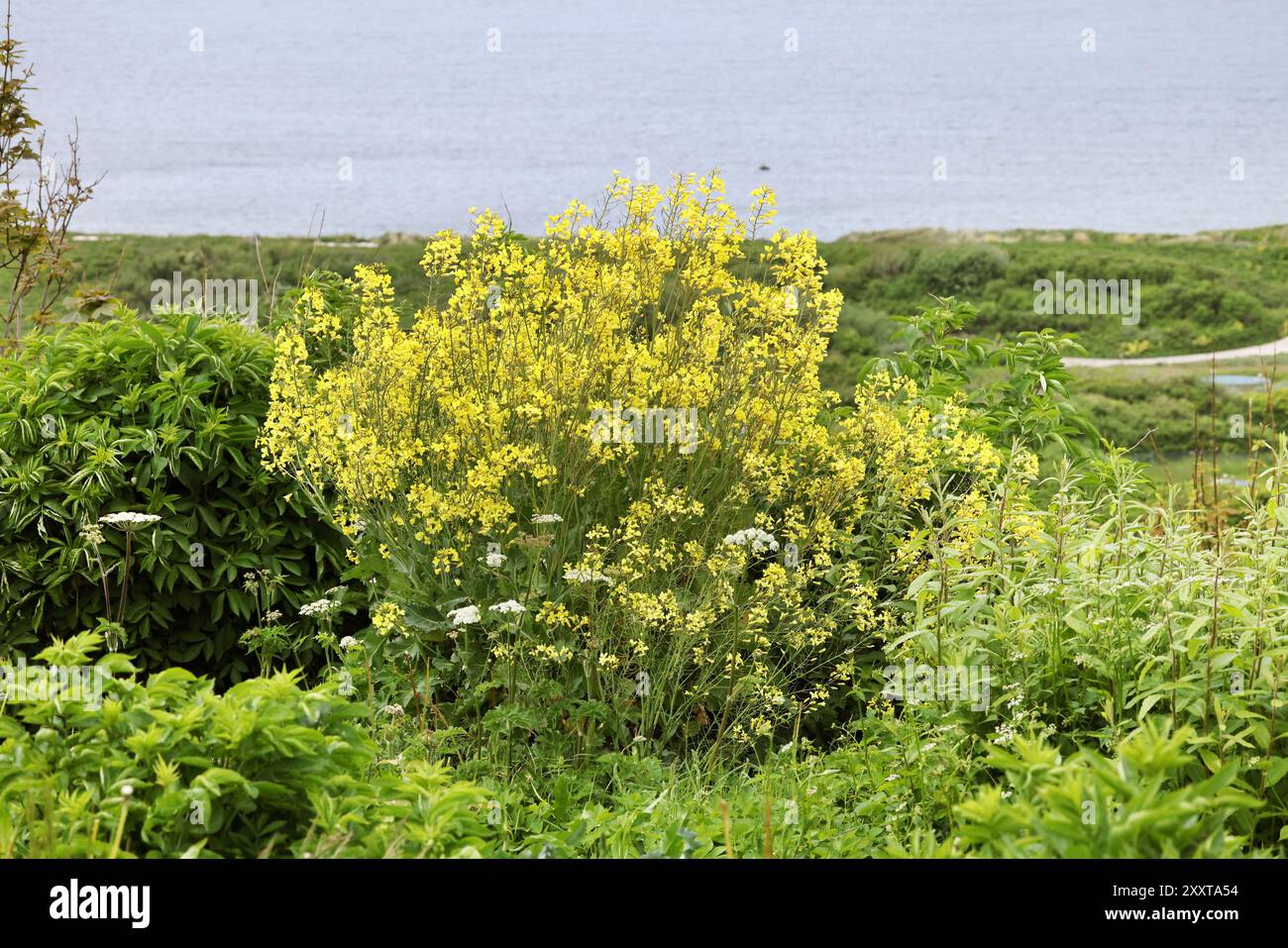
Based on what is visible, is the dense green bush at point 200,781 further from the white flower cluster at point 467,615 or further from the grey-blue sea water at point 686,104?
the grey-blue sea water at point 686,104

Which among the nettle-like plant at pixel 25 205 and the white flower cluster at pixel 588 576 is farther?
the nettle-like plant at pixel 25 205

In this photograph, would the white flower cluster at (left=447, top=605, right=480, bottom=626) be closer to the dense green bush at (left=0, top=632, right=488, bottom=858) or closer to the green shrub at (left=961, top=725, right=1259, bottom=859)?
the dense green bush at (left=0, top=632, right=488, bottom=858)

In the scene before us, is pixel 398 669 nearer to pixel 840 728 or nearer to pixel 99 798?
pixel 840 728

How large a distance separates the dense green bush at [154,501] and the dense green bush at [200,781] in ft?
6.78

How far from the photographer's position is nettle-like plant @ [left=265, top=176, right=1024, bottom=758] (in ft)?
11.7

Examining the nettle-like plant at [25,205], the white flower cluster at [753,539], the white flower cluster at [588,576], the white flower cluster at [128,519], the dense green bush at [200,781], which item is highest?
the nettle-like plant at [25,205]

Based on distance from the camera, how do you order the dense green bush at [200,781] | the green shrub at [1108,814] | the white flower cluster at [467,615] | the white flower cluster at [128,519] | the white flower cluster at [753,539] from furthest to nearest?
the white flower cluster at [128,519] → the white flower cluster at [753,539] → the white flower cluster at [467,615] → the dense green bush at [200,781] → the green shrub at [1108,814]

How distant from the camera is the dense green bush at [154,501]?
4.46 m

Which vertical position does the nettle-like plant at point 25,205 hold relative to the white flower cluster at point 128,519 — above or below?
above

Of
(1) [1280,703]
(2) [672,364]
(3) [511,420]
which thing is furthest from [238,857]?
(1) [1280,703]

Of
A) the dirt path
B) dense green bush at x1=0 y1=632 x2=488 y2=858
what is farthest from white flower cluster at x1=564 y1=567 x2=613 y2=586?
the dirt path

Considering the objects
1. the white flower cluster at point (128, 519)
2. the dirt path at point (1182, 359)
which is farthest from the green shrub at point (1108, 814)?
the dirt path at point (1182, 359)

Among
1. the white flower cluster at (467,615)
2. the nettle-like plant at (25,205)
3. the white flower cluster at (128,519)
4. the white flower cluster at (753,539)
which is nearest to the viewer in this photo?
the white flower cluster at (467,615)

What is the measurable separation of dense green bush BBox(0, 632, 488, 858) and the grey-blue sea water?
58.4ft
